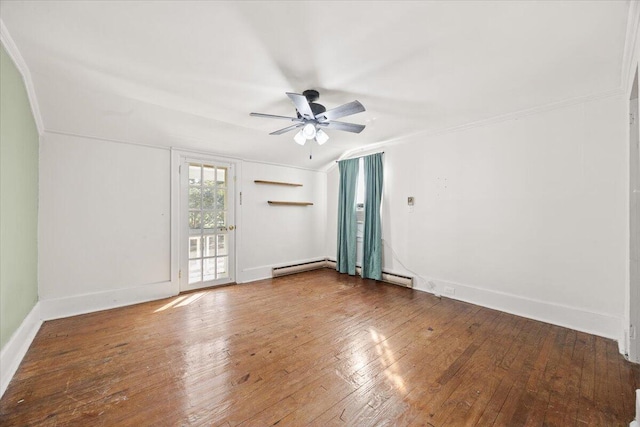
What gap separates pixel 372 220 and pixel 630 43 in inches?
131

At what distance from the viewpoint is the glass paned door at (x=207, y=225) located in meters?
3.94

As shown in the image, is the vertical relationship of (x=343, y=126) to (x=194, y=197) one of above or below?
above

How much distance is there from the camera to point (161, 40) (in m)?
1.85

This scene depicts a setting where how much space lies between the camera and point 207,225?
412cm

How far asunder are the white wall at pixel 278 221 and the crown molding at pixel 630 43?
173 inches

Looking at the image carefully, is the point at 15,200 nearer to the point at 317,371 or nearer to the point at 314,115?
the point at 314,115

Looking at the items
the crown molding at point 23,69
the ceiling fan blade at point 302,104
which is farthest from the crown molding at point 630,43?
the crown molding at point 23,69

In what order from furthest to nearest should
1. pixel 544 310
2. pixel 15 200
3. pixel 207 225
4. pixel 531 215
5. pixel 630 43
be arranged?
pixel 207 225, pixel 531 215, pixel 544 310, pixel 15 200, pixel 630 43

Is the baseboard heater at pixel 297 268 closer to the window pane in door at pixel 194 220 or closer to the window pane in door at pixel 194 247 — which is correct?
the window pane in door at pixel 194 247

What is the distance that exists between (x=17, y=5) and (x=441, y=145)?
429 cm

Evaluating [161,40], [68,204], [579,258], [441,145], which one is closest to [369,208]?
[441,145]

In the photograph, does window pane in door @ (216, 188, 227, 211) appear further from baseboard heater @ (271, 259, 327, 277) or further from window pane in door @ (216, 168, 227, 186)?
baseboard heater @ (271, 259, 327, 277)

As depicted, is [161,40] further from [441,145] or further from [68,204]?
[441,145]

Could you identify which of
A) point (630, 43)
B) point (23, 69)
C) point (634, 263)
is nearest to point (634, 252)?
point (634, 263)
